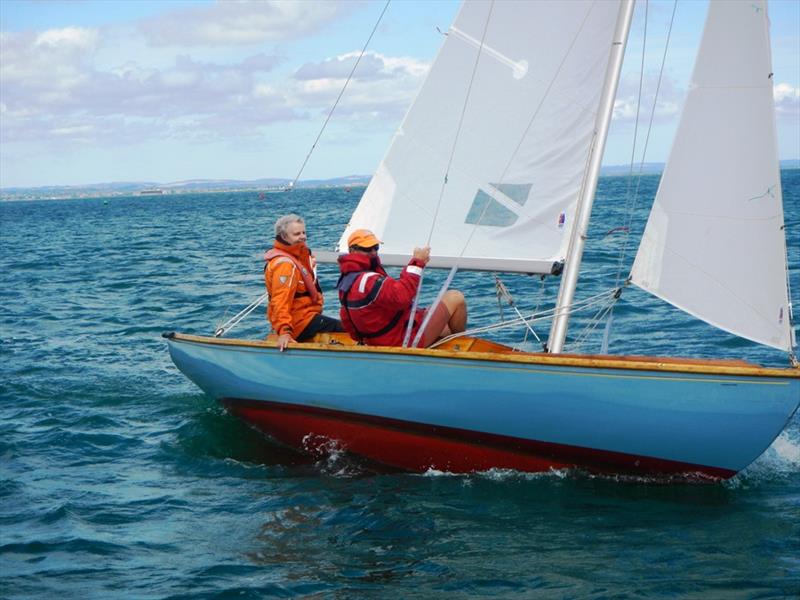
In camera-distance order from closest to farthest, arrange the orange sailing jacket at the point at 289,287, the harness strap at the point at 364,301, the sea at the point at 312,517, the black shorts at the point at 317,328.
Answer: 1. the sea at the point at 312,517
2. the harness strap at the point at 364,301
3. the orange sailing jacket at the point at 289,287
4. the black shorts at the point at 317,328

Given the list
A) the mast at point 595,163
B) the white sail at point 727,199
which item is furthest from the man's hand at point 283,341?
the white sail at point 727,199

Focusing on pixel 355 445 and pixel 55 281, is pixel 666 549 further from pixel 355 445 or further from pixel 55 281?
pixel 55 281

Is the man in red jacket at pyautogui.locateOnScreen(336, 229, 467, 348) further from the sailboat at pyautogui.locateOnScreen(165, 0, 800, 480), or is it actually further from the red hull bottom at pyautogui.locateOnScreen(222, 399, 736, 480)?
the red hull bottom at pyautogui.locateOnScreen(222, 399, 736, 480)

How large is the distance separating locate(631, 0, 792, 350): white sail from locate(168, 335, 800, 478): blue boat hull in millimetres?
559

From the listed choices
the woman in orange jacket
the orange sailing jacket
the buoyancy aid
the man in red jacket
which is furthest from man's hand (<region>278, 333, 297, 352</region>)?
the buoyancy aid

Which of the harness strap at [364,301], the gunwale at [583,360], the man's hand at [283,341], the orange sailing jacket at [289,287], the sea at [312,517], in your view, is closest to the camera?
Answer: the sea at [312,517]

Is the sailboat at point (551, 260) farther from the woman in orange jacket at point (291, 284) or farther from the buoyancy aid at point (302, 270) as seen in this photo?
the buoyancy aid at point (302, 270)

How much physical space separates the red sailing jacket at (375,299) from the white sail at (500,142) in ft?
2.34

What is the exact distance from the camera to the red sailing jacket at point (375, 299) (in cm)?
631

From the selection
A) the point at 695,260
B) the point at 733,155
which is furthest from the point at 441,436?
the point at 733,155

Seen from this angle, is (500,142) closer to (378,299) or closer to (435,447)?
(378,299)

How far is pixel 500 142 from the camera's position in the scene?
22.9 feet

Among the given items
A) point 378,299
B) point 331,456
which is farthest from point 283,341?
point 331,456

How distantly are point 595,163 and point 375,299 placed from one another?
1768 mm
